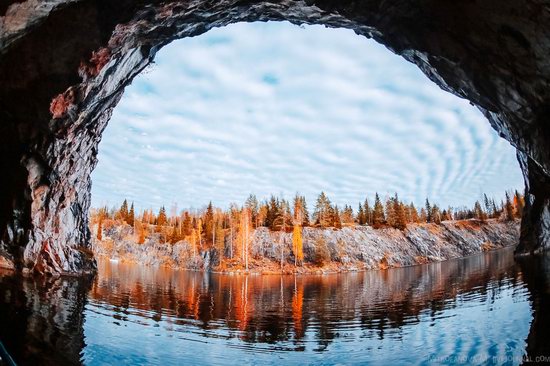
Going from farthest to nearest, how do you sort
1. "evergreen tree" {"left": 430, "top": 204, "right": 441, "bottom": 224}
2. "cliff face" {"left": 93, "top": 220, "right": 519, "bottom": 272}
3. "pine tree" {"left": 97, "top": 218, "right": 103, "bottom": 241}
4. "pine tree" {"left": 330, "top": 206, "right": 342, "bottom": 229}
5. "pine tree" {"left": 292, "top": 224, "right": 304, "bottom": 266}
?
1. "pine tree" {"left": 97, "top": 218, "right": 103, "bottom": 241}
2. "evergreen tree" {"left": 430, "top": 204, "right": 441, "bottom": 224}
3. "pine tree" {"left": 330, "top": 206, "right": 342, "bottom": 229}
4. "cliff face" {"left": 93, "top": 220, "right": 519, "bottom": 272}
5. "pine tree" {"left": 292, "top": 224, "right": 304, "bottom": 266}

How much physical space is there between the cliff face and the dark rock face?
276ft

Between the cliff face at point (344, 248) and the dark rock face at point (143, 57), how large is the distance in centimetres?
8416

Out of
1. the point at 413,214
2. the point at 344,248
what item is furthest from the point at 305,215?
the point at 413,214

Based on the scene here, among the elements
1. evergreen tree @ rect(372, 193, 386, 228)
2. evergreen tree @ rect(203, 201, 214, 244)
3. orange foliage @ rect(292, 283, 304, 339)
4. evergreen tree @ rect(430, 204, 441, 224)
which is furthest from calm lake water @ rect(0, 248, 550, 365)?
evergreen tree @ rect(430, 204, 441, 224)

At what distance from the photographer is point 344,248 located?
115 meters

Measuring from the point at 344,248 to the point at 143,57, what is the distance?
99639 millimetres

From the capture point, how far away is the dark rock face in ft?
49.6

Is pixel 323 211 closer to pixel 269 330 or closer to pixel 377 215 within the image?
pixel 377 215

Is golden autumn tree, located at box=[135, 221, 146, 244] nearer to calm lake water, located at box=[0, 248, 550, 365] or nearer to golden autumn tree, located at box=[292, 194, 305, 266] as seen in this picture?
golden autumn tree, located at box=[292, 194, 305, 266]

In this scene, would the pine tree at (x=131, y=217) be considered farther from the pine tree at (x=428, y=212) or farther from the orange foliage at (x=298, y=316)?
the orange foliage at (x=298, y=316)

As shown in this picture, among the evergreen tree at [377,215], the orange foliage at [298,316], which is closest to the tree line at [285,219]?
the evergreen tree at [377,215]

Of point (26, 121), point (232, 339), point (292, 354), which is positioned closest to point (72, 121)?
point (26, 121)

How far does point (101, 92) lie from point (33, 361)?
70.0 feet

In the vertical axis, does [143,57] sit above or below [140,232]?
above
